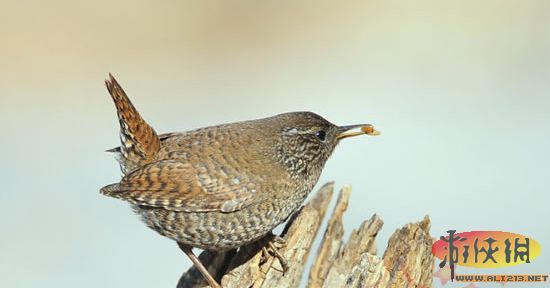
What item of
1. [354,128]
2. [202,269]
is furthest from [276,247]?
[354,128]

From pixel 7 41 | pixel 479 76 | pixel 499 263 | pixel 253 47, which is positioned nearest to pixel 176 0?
pixel 253 47

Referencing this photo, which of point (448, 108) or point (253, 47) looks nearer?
point (448, 108)

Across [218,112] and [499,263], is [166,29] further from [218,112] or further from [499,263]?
[499,263]

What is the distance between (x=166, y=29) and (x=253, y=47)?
102 centimetres

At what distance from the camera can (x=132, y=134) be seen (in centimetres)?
455

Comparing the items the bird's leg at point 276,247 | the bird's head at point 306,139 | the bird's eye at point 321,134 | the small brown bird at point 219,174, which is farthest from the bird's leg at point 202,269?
the bird's eye at point 321,134

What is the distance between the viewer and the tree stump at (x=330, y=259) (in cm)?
405

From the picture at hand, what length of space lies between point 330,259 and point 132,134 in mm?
1186

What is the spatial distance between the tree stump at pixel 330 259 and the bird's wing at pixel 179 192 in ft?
1.04

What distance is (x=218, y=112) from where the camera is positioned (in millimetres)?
8422

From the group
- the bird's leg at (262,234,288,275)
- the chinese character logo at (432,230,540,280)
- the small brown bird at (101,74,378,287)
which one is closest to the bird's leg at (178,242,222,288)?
the small brown bird at (101,74,378,287)

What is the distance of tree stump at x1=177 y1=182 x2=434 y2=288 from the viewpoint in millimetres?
4051

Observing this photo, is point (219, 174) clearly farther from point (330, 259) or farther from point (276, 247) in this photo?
point (330, 259)

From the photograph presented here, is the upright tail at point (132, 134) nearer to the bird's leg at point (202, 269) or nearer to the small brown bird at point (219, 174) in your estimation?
the small brown bird at point (219, 174)
